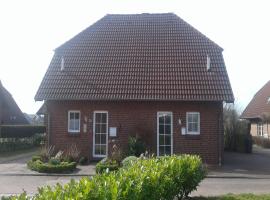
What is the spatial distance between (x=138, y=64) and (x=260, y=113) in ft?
77.0

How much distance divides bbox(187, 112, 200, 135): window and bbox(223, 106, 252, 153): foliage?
1049 centimetres

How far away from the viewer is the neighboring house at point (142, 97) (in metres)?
23.1

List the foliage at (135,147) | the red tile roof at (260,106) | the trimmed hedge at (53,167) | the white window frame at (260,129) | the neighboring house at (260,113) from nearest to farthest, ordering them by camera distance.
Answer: the trimmed hedge at (53,167) → the foliage at (135,147) → the neighboring house at (260,113) → the red tile roof at (260,106) → the white window frame at (260,129)

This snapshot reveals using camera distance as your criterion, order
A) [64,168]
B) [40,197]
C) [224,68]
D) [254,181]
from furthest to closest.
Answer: [224,68] → [64,168] → [254,181] → [40,197]

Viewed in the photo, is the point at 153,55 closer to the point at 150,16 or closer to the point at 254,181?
the point at 150,16

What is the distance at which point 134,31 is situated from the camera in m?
27.7

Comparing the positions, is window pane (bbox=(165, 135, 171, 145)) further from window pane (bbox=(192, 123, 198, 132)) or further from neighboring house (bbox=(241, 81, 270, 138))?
neighboring house (bbox=(241, 81, 270, 138))

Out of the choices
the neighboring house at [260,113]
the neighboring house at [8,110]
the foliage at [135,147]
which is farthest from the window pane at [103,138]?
the neighboring house at [8,110]

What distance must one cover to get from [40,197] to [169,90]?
18.3 m

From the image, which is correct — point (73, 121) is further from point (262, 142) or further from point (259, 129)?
point (259, 129)

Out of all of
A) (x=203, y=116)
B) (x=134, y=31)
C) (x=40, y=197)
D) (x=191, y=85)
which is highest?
(x=134, y=31)

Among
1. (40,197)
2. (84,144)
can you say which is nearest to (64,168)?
(84,144)

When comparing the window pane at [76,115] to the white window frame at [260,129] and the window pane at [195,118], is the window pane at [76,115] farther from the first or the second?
the white window frame at [260,129]

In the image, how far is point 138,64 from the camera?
25328 mm
